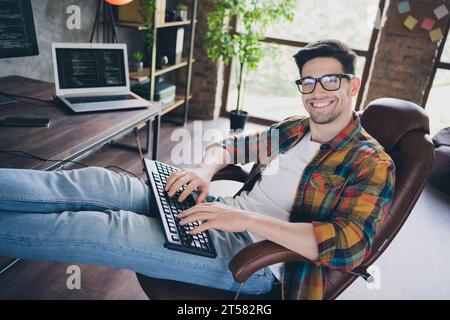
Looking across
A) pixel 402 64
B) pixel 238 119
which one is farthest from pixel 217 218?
A: pixel 402 64

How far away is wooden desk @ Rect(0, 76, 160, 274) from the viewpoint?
1.45 m

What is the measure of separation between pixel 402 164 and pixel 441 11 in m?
3.12

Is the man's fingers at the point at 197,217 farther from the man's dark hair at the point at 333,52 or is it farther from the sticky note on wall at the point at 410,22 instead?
the sticky note on wall at the point at 410,22

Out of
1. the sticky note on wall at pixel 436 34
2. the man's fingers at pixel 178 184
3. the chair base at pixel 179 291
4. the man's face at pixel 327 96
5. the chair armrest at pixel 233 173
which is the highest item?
the sticky note on wall at pixel 436 34

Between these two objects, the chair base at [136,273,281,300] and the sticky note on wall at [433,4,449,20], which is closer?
the chair base at [136,273,281,300]

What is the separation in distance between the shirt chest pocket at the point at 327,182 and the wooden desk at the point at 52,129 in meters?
0.92

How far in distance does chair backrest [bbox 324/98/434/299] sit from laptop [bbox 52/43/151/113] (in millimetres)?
1261

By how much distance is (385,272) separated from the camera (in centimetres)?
226

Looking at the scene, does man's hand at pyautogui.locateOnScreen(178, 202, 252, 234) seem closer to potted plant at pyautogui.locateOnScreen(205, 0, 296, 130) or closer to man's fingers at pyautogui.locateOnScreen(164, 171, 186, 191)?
man's fingers at pyautogui.locateOnScreen(164, 171, 186, 191)

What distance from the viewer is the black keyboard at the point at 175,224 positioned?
1.15m

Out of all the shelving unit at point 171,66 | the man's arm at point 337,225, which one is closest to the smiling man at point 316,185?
the man's arm at point 337,225

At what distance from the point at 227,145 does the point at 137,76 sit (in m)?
1.70

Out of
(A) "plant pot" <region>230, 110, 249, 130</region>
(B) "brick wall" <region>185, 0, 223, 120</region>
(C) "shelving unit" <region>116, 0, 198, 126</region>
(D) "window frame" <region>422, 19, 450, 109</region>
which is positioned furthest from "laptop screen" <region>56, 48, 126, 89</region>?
(D) "window frame" <region>422, 19, 450, 109</region>

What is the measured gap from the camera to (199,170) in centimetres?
154
